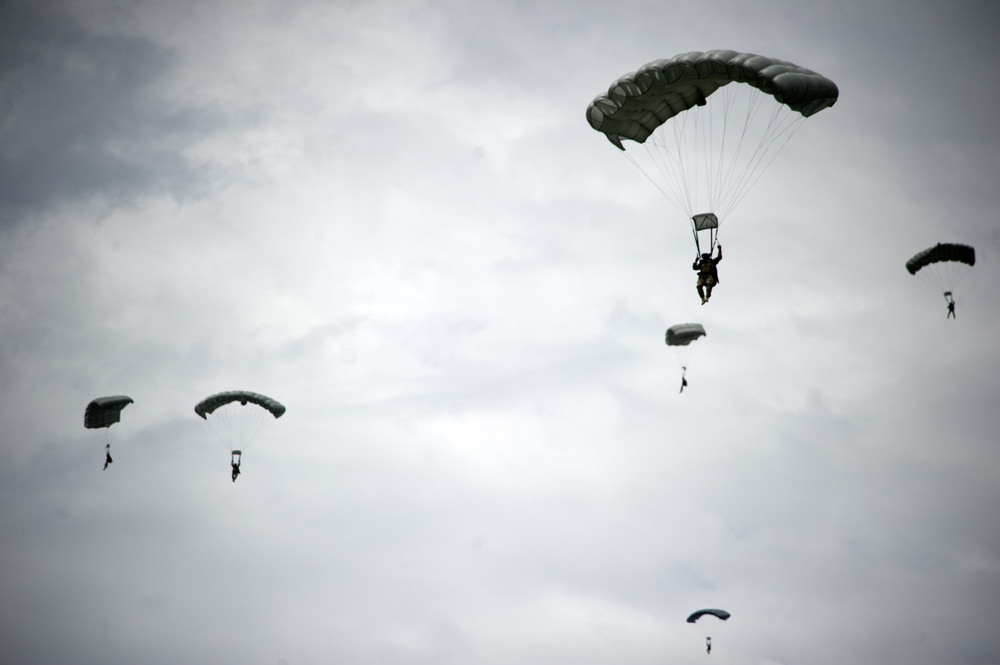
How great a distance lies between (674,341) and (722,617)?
16446 millimetres

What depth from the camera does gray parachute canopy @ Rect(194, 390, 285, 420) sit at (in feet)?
153

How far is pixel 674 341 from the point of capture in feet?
156

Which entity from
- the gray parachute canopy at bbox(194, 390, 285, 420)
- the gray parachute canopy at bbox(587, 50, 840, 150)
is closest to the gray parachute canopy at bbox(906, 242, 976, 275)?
the gray parachute canopy at bbox(587, 50, 840, 150)

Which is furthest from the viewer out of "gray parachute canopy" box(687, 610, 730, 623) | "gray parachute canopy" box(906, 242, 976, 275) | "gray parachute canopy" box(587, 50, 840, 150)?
"gray parachute canopy" box(687, 610, 730, 623)

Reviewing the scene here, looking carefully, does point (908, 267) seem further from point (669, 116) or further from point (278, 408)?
point (278, 408)

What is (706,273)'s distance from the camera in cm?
3791

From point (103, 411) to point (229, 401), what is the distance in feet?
19.3

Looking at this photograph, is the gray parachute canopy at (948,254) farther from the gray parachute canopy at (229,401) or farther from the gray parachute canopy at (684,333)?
the gray parachute canopy at (229,401)

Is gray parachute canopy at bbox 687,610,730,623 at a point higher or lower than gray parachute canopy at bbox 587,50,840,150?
lower

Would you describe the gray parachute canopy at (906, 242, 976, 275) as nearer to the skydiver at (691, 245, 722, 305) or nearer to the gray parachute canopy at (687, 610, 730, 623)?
the skydiver at (691, 245, 722, 305)

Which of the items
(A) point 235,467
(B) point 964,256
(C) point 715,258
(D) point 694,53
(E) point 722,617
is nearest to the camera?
(D) point 694,53

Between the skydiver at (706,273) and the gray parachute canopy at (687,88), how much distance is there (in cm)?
533

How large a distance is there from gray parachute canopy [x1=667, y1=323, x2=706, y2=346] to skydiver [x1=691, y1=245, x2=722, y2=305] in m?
9.22

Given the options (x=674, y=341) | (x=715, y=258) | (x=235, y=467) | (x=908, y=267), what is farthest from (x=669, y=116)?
(x=235, y=467)
